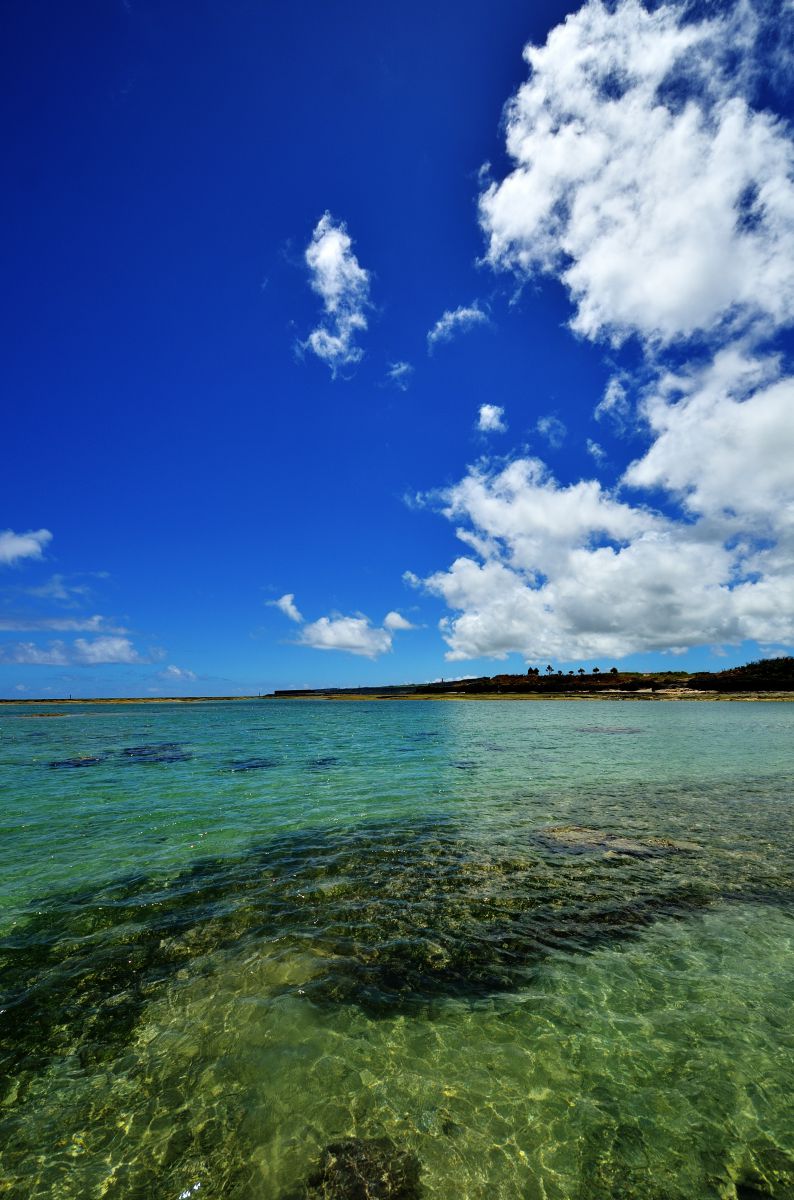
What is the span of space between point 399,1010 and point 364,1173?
274 centimetres

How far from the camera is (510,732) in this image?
61.2 metres

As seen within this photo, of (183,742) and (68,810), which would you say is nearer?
(68,810)

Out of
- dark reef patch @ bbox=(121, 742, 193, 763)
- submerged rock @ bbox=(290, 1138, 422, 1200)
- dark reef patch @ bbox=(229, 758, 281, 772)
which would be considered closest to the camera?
submerged rock @ bbox=(290, 1138, 422, 1200)

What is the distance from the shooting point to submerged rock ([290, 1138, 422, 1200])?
5434mm

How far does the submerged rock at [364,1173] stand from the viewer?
5434 mm

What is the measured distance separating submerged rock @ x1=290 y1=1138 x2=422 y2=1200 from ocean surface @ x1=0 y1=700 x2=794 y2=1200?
2 cm

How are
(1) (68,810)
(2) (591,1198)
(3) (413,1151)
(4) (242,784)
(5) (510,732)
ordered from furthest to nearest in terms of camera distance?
(5) (510,732) < (4) (242,784) < (1) (68,810) < (3) (413,1151) < (2) (591,1198)

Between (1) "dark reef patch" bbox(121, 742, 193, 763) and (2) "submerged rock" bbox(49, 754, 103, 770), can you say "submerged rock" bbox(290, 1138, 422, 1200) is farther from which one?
(2) "submerged rock" bbox(49, 754, 103, 770)

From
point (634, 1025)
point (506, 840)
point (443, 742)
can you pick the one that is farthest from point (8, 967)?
point (443, 742)

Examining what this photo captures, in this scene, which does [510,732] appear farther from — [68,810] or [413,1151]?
[413,1151]

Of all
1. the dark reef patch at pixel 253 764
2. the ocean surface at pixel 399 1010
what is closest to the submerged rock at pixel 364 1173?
the ocean surface at pixel 399 1010

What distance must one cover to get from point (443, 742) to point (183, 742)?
27341 mm

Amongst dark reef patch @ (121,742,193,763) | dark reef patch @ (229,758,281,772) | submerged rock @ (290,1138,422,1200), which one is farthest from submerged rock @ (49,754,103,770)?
submerged rock @ (290,1138,422,1200)

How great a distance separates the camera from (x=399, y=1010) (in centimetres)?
836
